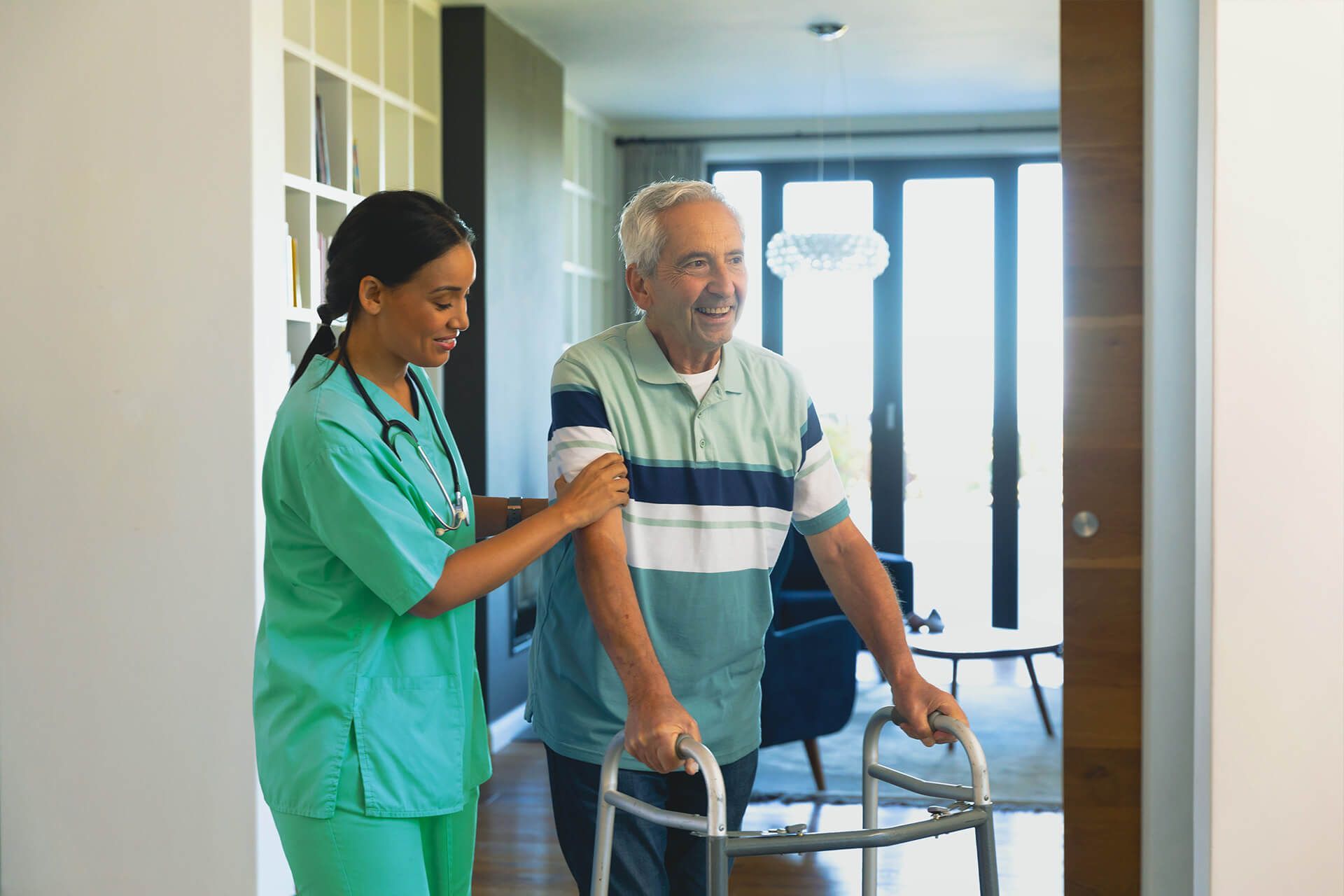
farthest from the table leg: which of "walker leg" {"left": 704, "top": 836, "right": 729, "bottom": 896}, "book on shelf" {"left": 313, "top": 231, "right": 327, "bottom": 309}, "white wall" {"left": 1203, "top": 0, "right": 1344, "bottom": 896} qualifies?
"walker leg" {"left": 704, "top": 836, "right": 729, "bottom": 896}

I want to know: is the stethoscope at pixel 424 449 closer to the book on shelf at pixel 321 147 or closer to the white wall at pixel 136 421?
the white wall at pixel 136 421

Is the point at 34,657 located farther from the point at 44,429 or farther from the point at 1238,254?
the point at 1238,254

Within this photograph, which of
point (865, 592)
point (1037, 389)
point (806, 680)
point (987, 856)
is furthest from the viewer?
point (1037, 389)

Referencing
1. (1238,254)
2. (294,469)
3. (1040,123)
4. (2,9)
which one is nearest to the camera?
(294,469)

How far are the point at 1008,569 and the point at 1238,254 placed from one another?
5.04 meters

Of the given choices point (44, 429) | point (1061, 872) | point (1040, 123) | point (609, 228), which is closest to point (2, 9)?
point (44, 429)

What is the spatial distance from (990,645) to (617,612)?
3.52 meters

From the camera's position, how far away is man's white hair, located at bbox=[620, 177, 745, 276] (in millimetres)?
1663

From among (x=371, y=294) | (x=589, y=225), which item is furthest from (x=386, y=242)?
(x=589, y=225)

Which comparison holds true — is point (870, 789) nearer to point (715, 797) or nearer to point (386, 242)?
point (715, 797)

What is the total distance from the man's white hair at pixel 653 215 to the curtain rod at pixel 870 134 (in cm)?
554

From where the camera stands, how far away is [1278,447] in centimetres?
210

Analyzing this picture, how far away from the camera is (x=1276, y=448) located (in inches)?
82.7

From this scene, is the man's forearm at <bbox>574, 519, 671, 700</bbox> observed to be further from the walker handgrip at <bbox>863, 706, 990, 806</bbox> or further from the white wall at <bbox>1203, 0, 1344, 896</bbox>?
the white wall at <bbox>1203, 0, 1344, 896</bbox>
